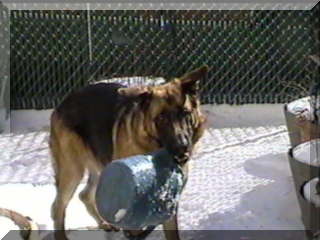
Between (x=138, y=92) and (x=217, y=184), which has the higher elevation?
(x=138, y=92)

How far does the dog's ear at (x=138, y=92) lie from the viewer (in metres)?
3.13

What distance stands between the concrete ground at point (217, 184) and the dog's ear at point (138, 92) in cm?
99

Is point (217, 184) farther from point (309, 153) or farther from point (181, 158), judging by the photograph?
point (181, 158)

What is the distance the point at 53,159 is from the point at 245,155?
2.31m

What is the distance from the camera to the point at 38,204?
4672 mm

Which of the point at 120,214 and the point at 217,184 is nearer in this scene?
the point at 120,214

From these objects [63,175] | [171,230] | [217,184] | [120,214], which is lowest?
[217,184]

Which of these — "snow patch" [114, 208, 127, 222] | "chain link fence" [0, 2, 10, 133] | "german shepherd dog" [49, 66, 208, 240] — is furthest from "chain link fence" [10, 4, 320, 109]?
"snow patch" [114, 208, 127, 222]

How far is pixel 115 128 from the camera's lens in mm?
3623

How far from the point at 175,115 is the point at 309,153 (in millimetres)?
1316

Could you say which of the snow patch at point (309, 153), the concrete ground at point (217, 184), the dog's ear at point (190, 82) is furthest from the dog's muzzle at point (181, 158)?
the concrete ground at point (217, 184)

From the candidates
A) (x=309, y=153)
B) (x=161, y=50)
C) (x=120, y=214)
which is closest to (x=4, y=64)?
(x=161, y=50)

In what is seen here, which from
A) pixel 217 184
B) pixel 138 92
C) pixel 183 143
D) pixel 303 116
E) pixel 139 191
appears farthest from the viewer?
pixel 217 184

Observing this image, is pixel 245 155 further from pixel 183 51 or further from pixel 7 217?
pixel 7 217
